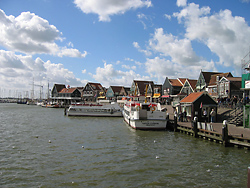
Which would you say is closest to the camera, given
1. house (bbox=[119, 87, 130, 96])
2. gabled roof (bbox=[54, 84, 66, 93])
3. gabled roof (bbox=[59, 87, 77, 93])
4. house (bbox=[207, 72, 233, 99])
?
house (bbox=[207, 72, 233, 99])

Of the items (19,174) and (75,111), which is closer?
(19,174)

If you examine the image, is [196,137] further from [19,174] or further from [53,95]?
[53,95]

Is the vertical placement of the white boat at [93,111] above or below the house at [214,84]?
below

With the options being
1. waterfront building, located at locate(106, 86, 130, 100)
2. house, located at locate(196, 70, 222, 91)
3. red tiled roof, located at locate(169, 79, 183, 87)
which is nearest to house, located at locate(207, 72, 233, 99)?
house, located at locate(196, 70, 222, 91)

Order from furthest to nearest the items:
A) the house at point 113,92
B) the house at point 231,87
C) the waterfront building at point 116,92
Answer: the house at point 113,92 < the waterfront building at point 116,92 < the house at point 231,87

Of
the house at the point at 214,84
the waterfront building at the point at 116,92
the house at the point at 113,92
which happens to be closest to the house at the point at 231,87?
the house at the point at 214,84

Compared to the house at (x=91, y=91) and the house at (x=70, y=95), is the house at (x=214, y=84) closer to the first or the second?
Result: the house at (x=91, y=91)

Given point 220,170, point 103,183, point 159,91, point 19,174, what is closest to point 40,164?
point 19,174

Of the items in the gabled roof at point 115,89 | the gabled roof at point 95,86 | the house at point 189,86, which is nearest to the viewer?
the house at point 189,86

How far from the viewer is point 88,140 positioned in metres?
21.0

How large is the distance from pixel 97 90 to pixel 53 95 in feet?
106

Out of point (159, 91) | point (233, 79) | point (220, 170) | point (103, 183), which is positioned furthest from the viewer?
point (159, 91)

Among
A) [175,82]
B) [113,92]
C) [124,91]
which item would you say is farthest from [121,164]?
[113,92]

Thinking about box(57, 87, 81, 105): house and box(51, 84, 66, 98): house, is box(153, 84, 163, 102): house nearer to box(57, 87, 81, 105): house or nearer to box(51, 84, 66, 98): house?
box(57, 87, 81, 105): house
